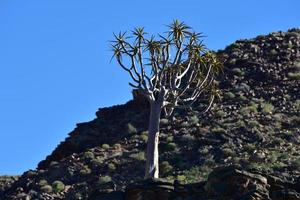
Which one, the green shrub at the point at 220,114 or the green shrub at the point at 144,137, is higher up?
the green shrub at the point at 220,114

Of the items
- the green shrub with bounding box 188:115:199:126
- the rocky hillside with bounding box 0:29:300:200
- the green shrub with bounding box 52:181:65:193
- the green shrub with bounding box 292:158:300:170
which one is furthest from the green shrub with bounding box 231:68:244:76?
the green shrub with bounding box 292:158:300:170

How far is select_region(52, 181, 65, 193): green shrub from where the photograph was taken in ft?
106

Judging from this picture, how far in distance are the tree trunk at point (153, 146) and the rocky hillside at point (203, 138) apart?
3.53ft

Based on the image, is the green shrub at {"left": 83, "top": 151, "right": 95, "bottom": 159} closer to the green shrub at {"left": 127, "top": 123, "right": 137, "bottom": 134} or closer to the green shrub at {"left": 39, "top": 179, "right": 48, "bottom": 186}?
the green shrub at {"left": 39, "top": 179, "right": 48, "bottom": 186}

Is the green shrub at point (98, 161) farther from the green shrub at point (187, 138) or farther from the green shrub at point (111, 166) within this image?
the green shrub at point (187, 138)

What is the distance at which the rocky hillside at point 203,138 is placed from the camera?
3152 centimetres

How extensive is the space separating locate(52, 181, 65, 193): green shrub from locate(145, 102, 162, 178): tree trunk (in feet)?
23.4

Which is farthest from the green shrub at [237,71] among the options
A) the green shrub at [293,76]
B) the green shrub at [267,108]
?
the green shrub at [267,108]

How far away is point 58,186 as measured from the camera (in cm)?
3247

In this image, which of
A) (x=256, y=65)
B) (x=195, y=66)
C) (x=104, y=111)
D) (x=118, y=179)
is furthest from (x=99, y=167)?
(x=256, y=65)

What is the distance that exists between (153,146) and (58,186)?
24.7 ft

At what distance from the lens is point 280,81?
43.7m

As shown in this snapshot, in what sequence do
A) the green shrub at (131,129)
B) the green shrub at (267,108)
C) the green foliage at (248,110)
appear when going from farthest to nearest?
the green shrub at (131,129)
the green foliage at (248,110)
the green shrub at (267,108)

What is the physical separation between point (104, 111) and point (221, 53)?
25.8 feet
